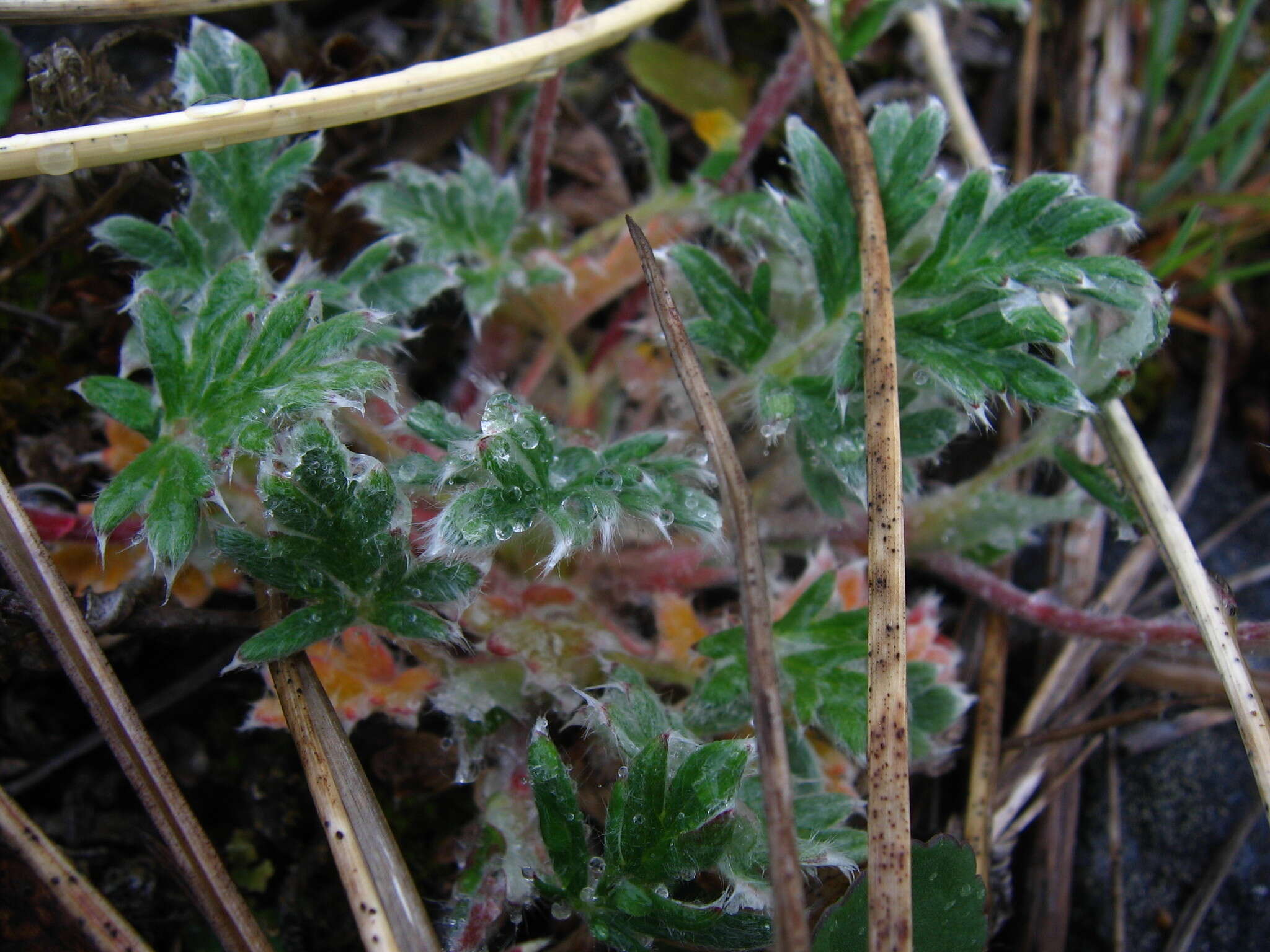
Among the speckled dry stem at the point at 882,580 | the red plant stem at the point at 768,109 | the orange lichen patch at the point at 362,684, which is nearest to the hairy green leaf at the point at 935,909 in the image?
the speckled dry stem at the point at 882,580

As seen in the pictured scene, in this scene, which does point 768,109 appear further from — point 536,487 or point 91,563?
point 91,563

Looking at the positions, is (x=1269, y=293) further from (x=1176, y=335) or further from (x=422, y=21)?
(x=422, y=21)

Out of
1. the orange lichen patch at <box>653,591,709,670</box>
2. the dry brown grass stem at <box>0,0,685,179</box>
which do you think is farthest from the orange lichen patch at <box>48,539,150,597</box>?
the orange lichen patch at <box>653,591,709,670</box>

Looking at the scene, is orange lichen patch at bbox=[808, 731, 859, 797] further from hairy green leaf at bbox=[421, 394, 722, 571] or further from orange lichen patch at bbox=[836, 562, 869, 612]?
hairy green leaf at bbox=[421, 394, 722, 571]

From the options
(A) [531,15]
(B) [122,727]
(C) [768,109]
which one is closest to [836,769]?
(B) [122,727]

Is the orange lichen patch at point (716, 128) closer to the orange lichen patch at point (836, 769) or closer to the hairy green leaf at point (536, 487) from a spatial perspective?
the hairy green leaf at point (536, 487)

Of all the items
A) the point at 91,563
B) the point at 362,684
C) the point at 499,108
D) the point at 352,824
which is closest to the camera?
the point at 352,824
